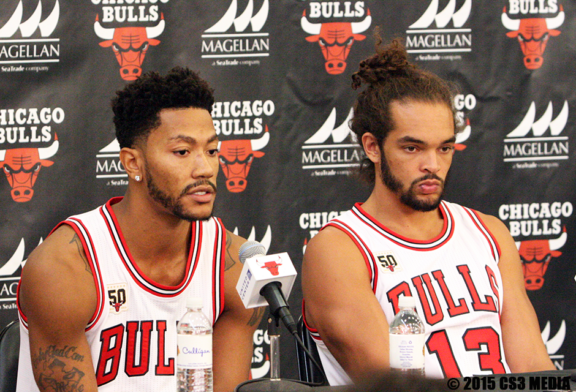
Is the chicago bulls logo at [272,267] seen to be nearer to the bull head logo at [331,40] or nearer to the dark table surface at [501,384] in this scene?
the dark table surface at [501,384]

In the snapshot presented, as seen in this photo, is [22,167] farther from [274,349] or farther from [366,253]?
[274,349]

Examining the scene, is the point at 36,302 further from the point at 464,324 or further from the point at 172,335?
the point at 464,324

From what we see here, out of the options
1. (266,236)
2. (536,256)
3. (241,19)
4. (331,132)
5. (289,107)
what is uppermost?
(241,19)

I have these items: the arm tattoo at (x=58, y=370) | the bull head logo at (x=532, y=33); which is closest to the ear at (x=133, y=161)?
the arm tattoo at (x=58, y=370)

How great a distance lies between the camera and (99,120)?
264 cm

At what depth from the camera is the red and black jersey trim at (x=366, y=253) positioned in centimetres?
184

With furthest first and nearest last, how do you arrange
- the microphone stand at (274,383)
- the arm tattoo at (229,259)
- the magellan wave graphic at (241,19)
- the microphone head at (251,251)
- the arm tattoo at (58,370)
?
the magellan wave graphic at (241,19)
the arm tattoo at (229,259)
the arm tattoo at (58,370)
the microphone head at (251,251)
the microphone stand at (274,383)

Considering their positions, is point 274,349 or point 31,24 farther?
point 31,24

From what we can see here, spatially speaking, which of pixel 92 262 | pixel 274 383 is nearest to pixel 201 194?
pixel 92 262

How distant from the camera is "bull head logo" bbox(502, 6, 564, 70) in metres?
2.87

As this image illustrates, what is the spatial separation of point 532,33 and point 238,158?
149cm

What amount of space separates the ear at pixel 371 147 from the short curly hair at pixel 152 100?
1.74 feet

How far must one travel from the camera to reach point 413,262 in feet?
6.20

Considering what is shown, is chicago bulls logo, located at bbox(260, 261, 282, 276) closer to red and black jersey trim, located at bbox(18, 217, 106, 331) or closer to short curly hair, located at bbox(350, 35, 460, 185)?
red and black jersey trim, located at bbox(18, 217, 106, 331)
